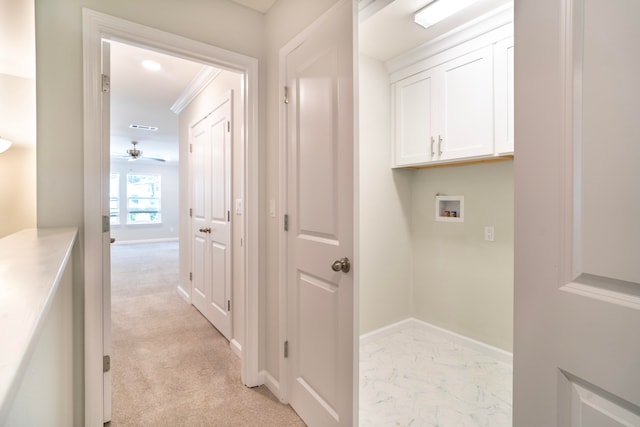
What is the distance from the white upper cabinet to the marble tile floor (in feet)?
5.20

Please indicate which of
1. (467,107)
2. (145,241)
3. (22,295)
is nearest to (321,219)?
(22,295)

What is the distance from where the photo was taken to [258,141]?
6.55 ft

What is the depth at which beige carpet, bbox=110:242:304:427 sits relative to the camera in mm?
1738

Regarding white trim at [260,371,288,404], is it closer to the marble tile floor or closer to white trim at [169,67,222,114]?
the marble tile floor

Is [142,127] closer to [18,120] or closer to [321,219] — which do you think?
[18,120]

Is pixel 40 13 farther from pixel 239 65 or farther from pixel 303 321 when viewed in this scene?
pixel 303 321

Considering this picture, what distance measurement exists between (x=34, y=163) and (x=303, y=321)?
5.05 ft

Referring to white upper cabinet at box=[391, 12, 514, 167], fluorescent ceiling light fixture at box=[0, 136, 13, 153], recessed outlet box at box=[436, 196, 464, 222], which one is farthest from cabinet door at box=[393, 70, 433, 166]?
fluorescent ceiling light fixture at box=[0, 136, 13, 153]

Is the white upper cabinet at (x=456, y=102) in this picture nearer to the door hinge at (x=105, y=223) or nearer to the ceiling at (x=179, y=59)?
the ceiling at (x=179, y=59)

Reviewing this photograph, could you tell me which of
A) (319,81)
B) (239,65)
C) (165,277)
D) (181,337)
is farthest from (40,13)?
(165,277)

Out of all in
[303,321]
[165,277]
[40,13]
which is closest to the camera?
[40,13]

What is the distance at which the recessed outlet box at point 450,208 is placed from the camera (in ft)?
8.53

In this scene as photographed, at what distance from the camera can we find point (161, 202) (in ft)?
32.0

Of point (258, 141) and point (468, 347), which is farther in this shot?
point (468, 347)
